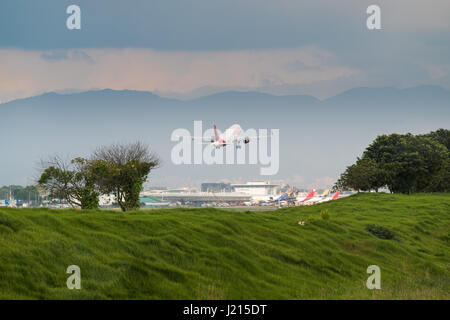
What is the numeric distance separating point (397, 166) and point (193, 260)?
7031 cm

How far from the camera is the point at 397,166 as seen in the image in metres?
84.8

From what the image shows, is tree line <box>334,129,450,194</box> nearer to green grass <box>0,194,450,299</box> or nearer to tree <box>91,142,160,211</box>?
tree <box>91,142,160,211</box>

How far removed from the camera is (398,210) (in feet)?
182

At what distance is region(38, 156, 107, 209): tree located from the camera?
4275 cm

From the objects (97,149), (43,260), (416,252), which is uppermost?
(97,149)

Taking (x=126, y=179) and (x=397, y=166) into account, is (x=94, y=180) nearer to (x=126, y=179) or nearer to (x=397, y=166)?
(x=126, y=179)

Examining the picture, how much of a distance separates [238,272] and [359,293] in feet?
14.3

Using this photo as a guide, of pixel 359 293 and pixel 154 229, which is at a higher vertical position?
pixel 154 229

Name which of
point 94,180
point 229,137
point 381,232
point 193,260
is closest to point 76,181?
point 94,180

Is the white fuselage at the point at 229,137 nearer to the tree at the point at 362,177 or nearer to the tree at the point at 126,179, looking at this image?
the tree at the point at 362,177

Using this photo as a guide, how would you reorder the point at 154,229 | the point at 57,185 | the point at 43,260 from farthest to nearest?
the point at 57,185 < the point at 154,229 < the point at 43,260
